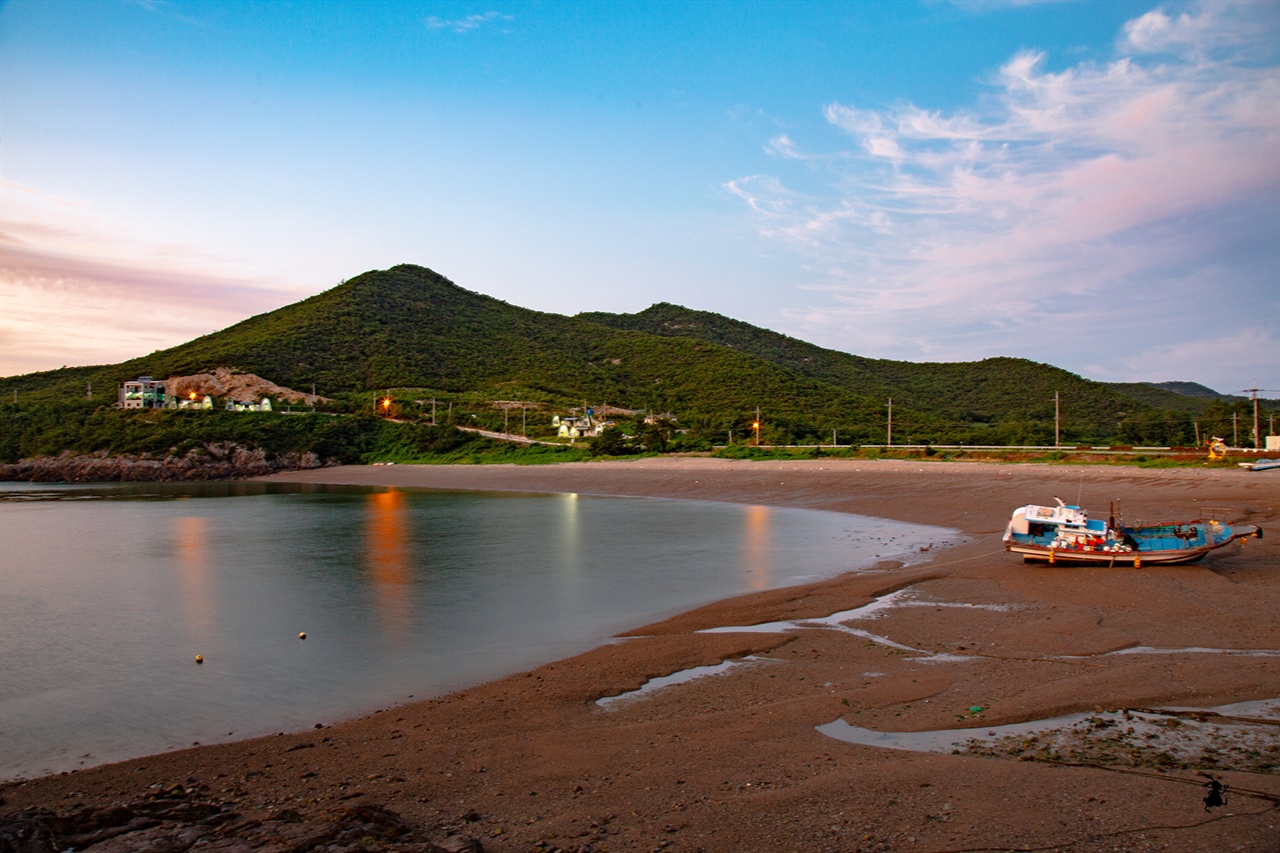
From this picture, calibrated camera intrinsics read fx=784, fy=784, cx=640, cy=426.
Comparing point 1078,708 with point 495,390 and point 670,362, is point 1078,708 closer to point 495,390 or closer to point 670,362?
point 495,390

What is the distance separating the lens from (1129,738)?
23.8 feet

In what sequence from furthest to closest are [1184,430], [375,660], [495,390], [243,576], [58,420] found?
[495,390]
[58,420]
[1184,430]
[243,576]
[375,660]

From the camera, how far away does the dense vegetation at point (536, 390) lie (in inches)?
2968

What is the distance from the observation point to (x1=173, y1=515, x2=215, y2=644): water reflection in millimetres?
15255

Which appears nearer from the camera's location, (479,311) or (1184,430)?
(1184,430)

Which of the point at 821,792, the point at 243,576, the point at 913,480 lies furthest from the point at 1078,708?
the point at 913,480

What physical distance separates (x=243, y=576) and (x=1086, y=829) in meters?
20.6

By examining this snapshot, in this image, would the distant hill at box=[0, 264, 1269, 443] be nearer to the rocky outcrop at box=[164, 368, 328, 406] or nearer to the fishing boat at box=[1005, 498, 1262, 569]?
the rocky outcrop at box=[164, 368, 328, 406]

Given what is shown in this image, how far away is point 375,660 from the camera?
39.3 feet

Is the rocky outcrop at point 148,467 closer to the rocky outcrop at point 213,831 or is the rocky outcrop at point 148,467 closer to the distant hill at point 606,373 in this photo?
the distant hill at point 606,373

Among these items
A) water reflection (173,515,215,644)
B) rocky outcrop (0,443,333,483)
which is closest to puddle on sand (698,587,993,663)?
water reflection (173,515,215,644)

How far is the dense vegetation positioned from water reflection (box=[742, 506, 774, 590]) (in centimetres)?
3255

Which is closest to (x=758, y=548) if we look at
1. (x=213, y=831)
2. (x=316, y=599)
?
(x=316, y=599)

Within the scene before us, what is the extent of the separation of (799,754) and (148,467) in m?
78.8
